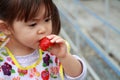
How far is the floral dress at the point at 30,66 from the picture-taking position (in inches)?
56.1

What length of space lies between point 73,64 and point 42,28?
0.22 meters

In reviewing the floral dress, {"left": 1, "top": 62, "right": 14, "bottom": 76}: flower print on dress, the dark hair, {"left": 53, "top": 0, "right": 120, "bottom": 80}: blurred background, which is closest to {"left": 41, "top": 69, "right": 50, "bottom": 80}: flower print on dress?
the floral dress

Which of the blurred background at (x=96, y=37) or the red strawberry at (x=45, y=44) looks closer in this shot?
the red strawberry at (x=45, y=44)

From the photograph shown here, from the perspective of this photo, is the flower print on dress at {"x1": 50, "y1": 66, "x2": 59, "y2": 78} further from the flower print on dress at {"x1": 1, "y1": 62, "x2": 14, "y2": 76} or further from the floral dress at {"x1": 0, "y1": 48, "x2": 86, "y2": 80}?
the flower print on dress at {"x1": 1, "y1": 62, "x2": 14, "y2": 76}

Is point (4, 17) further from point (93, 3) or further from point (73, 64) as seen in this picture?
point (93, 3)

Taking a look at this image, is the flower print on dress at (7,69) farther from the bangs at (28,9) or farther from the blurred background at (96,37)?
the blurred background at (96,37)

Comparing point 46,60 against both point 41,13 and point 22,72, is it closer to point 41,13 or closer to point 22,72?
point 22,72

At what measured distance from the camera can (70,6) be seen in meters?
5.29

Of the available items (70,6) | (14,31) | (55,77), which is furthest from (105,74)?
(70,6)

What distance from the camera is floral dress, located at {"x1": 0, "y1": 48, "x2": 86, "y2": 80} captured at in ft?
4.67

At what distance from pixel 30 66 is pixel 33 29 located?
222 millimetres

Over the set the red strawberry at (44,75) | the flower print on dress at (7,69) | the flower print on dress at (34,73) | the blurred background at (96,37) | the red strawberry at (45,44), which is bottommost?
the blurred background at (96,37)

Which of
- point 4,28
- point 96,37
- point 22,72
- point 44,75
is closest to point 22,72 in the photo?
point 22,72

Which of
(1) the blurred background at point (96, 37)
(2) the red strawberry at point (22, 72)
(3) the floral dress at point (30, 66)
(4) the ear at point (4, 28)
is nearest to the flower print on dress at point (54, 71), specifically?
(3) the floral dress at point (30, 66)
